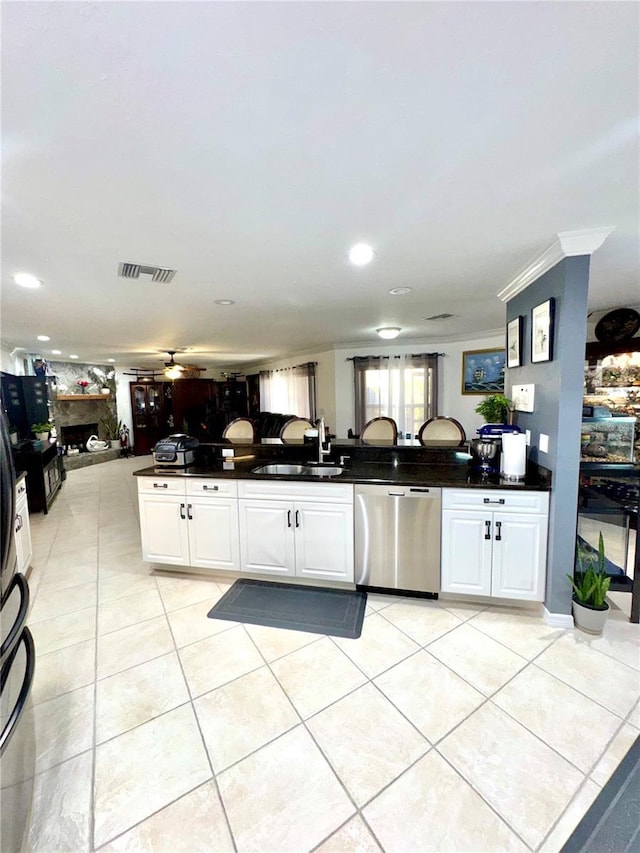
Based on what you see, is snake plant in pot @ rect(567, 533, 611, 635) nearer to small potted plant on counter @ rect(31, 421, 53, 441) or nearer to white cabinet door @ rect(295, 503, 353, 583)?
white cabinet door @ rect(295, 503, 353, 583)

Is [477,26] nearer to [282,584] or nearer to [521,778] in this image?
[521,778]

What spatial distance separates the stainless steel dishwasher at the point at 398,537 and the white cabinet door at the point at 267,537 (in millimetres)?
A: 533

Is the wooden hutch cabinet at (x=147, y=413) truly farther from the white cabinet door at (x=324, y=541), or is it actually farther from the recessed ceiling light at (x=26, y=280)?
the white cabinet door at (x=324, y=541)

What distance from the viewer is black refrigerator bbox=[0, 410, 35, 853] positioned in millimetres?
837

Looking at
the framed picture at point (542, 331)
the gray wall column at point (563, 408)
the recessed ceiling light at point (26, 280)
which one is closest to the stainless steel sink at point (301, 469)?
the gray wall column at point (563, 408)

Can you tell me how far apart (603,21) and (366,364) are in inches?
202

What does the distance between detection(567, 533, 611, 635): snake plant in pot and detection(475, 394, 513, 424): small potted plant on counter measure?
108 cm

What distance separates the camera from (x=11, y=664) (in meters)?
0.86

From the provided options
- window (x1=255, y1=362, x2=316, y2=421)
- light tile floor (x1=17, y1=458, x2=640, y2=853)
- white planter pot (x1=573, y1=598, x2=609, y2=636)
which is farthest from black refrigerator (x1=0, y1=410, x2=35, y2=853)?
window (x1=255, y1=362, x2=316, y2=421)

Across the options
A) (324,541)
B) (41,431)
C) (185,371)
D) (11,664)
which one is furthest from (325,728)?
(185,371)

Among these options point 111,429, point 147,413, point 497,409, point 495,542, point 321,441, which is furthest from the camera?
point 147,413

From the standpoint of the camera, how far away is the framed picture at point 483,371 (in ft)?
17.3

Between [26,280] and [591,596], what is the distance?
434 centimetres

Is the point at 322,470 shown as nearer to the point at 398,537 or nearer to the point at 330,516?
the point at 330,516
